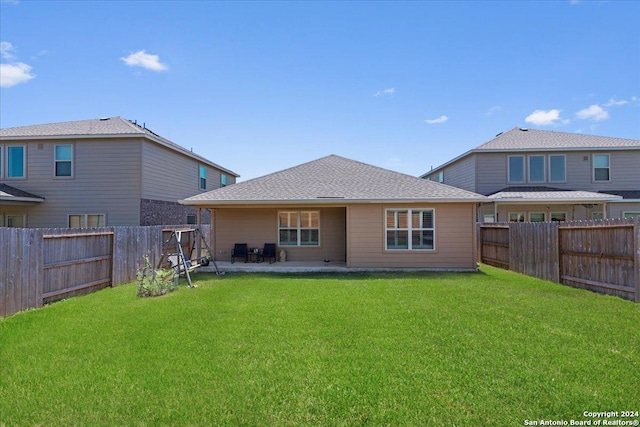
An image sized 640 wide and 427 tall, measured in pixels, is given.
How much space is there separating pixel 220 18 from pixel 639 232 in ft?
43.9

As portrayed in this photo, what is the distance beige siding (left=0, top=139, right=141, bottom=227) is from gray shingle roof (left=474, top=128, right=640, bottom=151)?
56.0ft

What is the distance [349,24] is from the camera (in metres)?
13.4

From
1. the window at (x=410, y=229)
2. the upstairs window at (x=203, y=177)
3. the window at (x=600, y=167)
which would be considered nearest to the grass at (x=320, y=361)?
the window at (x=410, y=229)

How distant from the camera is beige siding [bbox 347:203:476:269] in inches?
487

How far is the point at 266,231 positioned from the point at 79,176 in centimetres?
862

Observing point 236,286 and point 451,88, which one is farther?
point 451,88

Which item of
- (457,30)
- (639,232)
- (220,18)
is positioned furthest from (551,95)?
(220,18)

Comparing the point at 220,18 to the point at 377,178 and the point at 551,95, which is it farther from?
the point at 551,95

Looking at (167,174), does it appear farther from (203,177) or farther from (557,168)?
(557,168)

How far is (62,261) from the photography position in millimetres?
8133

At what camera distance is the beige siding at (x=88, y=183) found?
15094mm

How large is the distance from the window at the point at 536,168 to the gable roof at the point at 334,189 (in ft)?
28.1

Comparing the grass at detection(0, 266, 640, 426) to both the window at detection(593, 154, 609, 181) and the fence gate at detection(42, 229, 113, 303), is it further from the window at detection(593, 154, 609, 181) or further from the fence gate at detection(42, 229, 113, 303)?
the window at detection(593, 154, 609, 181)

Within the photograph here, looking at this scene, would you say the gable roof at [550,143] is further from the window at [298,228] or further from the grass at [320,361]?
the grass at [320,361]
